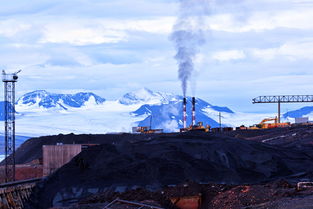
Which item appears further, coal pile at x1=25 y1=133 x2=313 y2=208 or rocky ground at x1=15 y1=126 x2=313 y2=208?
coal pile at x1=25 y1=133 x2=313 y2=208

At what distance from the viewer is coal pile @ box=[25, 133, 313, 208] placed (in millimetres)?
40375

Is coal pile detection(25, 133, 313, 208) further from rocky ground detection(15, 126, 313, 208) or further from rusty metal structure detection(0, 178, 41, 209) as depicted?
rusty metal structure detection(0, 178, 41, 209)

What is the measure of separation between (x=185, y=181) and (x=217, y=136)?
9324 mm

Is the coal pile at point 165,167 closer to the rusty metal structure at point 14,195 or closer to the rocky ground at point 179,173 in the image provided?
the rocky ground at point 179,173

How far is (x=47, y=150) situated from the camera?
6469 cm

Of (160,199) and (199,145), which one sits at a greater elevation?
(199,145)

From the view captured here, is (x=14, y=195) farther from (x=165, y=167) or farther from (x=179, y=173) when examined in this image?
(x=179, y=173)

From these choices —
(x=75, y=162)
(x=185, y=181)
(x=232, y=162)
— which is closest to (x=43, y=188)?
(x=75, y=162)

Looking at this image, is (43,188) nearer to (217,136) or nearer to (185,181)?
(185,181)

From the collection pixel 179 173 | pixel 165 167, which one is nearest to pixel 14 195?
pixel 165 167

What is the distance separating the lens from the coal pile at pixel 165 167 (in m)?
40.4

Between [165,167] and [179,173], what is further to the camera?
[165,167]

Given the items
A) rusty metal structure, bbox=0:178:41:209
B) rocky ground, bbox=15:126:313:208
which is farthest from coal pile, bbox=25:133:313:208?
rusty metal structure, bbox=0:178:41:209

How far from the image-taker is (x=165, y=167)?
136ft
